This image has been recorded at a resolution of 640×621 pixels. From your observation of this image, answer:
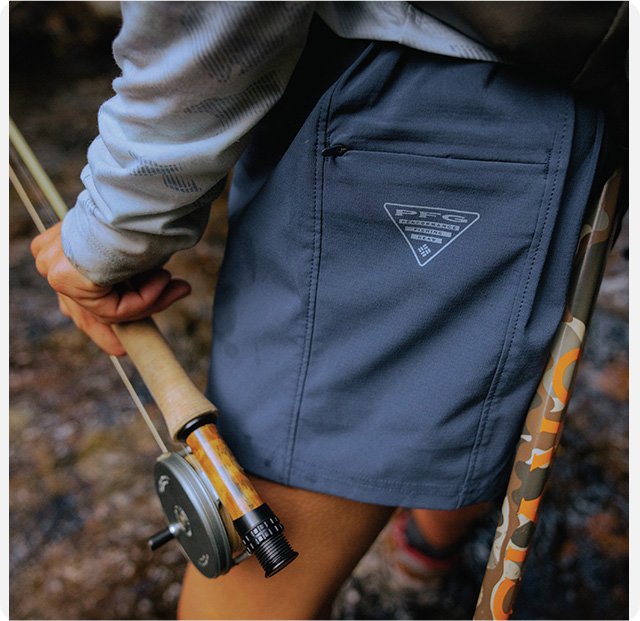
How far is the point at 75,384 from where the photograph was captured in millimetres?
2295

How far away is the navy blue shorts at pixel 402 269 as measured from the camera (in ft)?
2.22

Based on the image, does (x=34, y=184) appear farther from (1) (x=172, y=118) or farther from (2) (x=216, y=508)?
(2) (x=216, y=508)

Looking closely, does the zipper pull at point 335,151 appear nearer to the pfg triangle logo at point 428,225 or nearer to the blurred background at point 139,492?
the pfg triangle logo at point 428,225

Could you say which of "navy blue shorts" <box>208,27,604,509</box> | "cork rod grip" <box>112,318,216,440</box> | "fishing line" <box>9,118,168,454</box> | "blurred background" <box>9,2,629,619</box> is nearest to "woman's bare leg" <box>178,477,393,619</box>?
"navy blue shorts" <box>208,27,604,509</box>

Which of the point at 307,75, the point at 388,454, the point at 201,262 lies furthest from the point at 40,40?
the point at 388,454

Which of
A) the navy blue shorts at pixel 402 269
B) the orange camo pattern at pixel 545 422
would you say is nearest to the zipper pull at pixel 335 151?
the navy blue shorts at pixel 402 269

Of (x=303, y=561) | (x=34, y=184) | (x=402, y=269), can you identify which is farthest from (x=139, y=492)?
(x=402, y=269)

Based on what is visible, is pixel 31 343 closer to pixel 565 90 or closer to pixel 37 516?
pixel 37 516

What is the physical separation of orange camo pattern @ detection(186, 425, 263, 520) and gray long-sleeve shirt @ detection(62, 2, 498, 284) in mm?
285

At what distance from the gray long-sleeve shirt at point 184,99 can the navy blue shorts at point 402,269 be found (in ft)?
0.18

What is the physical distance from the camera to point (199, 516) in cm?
79

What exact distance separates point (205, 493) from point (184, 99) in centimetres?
55

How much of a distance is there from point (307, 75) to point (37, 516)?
5.85ft

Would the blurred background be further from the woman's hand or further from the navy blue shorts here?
the woman's hand
